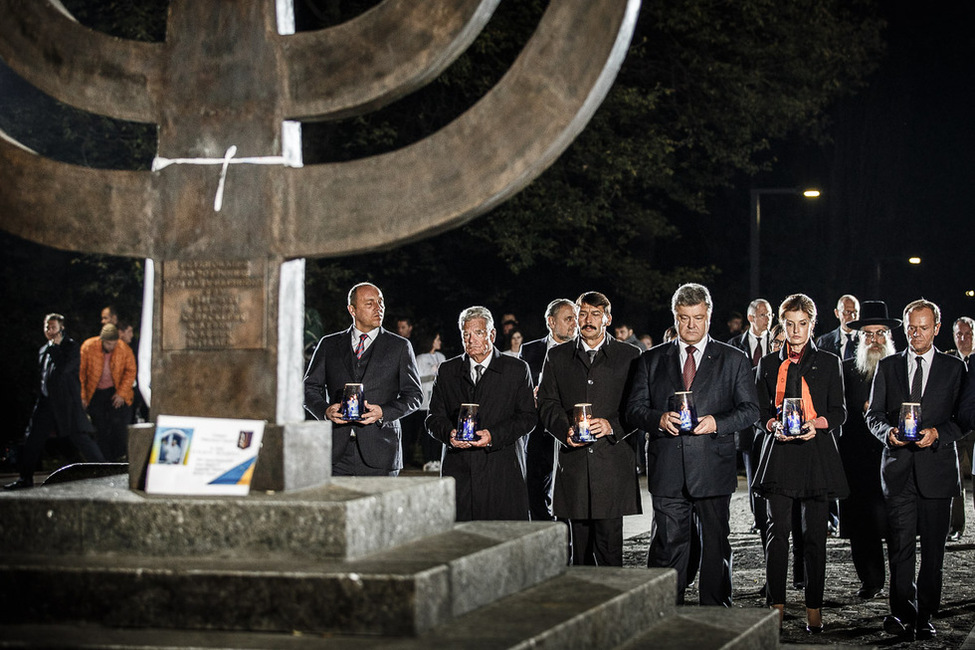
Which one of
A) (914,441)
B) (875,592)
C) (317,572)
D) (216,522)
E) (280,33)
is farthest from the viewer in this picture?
(875,592)

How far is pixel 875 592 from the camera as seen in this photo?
9.52 meters

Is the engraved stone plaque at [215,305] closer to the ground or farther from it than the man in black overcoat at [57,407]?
farther from it

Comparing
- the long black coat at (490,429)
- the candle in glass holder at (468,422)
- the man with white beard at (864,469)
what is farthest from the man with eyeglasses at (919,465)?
the candle in glass holder at (468,422)

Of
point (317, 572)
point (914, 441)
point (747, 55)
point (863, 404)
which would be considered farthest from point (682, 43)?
point (317, 572)

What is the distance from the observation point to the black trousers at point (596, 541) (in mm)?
8539

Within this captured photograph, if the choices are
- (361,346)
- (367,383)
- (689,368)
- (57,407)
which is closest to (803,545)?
(689,368)

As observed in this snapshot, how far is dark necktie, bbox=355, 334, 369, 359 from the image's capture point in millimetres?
8766

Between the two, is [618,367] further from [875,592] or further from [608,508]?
[875,592]

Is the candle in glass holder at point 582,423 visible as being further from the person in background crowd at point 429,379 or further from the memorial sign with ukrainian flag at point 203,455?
the person in background crowd at point 429,379

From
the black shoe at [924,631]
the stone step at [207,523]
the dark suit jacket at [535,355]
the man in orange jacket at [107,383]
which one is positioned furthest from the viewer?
the man in orange jacket at [107,383]

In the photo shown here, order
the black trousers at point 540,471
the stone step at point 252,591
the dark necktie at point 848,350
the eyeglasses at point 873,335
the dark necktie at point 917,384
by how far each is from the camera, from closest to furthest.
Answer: the stone step at point 252,591 → the dark necktie at point 917,384 → the eyeglasses at point 873,335 → the black trousers at point 540,471 → the dark necktie at point 848,350

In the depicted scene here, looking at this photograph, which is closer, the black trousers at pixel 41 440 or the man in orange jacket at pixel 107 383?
the black trousers at pixel 41 440

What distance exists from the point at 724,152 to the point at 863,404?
1590 centimetres

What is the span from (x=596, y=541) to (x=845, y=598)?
2.10 metres
